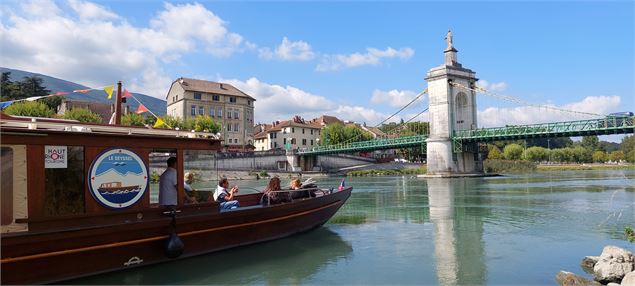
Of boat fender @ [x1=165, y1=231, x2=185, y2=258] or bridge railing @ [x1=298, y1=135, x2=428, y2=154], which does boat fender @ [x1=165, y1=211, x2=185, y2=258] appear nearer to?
boat fender @ [x1=165, y1=231, x2=185, y2=258]

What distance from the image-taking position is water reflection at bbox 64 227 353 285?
815cm

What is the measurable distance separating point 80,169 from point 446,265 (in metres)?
6.74

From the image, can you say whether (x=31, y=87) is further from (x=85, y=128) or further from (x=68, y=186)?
(x=68, y=186)

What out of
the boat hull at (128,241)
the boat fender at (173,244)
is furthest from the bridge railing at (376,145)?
the boat fender at (173,244)

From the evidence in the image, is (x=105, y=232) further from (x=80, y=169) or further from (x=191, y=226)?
(x=191, y=226)

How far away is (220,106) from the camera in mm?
76875

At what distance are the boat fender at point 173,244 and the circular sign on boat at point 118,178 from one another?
0.79 meters

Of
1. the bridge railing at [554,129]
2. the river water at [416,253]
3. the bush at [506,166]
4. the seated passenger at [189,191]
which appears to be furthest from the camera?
the bush at [506,166]

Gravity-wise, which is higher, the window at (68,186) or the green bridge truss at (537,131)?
the green bridge truss at (537,131)

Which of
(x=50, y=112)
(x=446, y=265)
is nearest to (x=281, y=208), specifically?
(x=446, y=265)

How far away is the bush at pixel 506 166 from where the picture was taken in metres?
63.9

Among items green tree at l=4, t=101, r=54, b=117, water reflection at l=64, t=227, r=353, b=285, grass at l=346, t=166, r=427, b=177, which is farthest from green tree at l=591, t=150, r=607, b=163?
water reflection at l=64, t=227, r=353, b=285

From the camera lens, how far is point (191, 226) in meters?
9.11

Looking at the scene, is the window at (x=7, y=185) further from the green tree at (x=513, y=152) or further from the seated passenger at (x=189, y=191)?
the green tree at (x=513, y=152)
